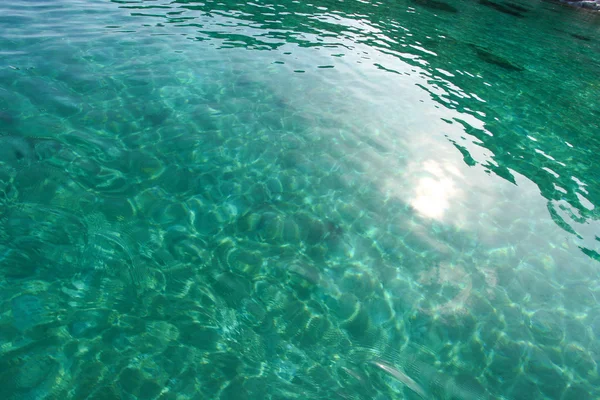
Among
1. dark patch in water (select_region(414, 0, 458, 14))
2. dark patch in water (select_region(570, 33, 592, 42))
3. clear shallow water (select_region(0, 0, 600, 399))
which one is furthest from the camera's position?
dark patch in water (select_region(414, 0, 458, 14))

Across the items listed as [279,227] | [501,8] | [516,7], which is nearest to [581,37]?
[501,8]

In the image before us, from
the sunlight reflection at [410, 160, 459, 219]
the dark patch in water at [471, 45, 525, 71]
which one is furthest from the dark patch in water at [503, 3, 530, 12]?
the sunlight reflection at [410, 160, 459, 219]

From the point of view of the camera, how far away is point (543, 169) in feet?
35.6

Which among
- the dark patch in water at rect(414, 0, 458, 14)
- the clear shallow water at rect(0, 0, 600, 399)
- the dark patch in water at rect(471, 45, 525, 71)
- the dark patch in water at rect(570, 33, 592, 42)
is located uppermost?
the dark patch in water at rect(414, 0, 458, 14)

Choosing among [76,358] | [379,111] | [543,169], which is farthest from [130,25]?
[543,169]

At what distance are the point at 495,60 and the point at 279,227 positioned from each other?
16.2m

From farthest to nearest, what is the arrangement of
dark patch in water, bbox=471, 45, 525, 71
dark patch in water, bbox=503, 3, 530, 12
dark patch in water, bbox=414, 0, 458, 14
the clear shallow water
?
dark patch in water, bbox=503, 3, 530, 12
dark patch in water, bbox=414, 0, 458, 14
dark patch in water, bbox=471, 45, 525, 71
the clear shallow water

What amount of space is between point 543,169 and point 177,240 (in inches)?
420

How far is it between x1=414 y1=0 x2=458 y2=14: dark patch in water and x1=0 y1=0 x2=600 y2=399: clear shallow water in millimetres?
13017

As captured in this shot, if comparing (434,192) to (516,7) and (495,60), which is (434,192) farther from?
(516,7)

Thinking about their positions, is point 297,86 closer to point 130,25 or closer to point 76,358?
point 130,25

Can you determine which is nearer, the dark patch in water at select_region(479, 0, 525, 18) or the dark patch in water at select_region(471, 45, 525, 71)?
the dark patch in water at select_region(471, 45, 525, 71)

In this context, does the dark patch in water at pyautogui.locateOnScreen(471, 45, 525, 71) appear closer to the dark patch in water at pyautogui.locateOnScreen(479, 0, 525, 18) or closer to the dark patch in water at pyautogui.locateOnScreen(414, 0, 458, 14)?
the dark patch in water at pyautogui.locateOnScreen(414, 0, 458, 14)

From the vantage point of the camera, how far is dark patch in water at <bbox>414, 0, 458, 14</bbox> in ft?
81.9
